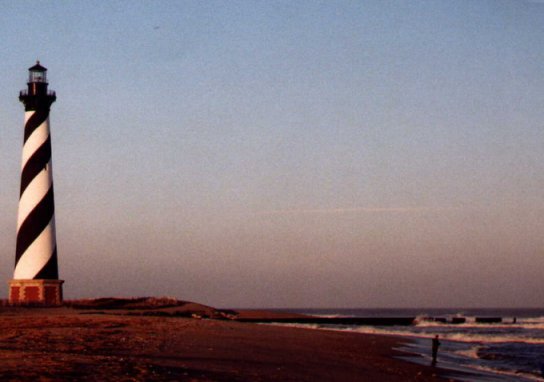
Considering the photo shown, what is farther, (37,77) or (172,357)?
(37,77)

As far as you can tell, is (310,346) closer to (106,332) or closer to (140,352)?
(106,332)

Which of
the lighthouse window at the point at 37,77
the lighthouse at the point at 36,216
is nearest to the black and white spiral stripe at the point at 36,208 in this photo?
the lighthouse at the point at 36,216

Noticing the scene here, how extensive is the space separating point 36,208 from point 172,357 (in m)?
27.1

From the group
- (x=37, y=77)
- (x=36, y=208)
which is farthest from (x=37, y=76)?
(x=36, y=208)

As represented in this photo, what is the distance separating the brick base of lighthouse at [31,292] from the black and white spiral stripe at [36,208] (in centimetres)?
33

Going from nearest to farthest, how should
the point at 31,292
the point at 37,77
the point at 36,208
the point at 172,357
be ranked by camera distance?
the point at 172,357, the point at 31,292, the point at 36,208, the point at 37,77

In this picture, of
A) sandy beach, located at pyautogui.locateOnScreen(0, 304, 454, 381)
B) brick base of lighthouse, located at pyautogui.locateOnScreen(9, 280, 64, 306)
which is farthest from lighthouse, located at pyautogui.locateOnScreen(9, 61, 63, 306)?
sandy beach, located at pyautogui.locateOnScreen(0, 304, 454, 381)

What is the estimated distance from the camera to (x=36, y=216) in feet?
139

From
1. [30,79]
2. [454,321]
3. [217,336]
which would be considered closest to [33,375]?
[217,336]

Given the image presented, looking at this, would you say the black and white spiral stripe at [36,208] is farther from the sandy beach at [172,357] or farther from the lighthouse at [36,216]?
the sandy beach at [172,357]

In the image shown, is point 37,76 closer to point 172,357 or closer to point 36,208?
point 36,208

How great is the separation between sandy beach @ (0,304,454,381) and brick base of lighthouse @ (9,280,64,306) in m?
9.78

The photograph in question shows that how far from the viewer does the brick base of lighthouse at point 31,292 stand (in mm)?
41438

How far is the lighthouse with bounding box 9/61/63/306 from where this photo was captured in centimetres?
4172
